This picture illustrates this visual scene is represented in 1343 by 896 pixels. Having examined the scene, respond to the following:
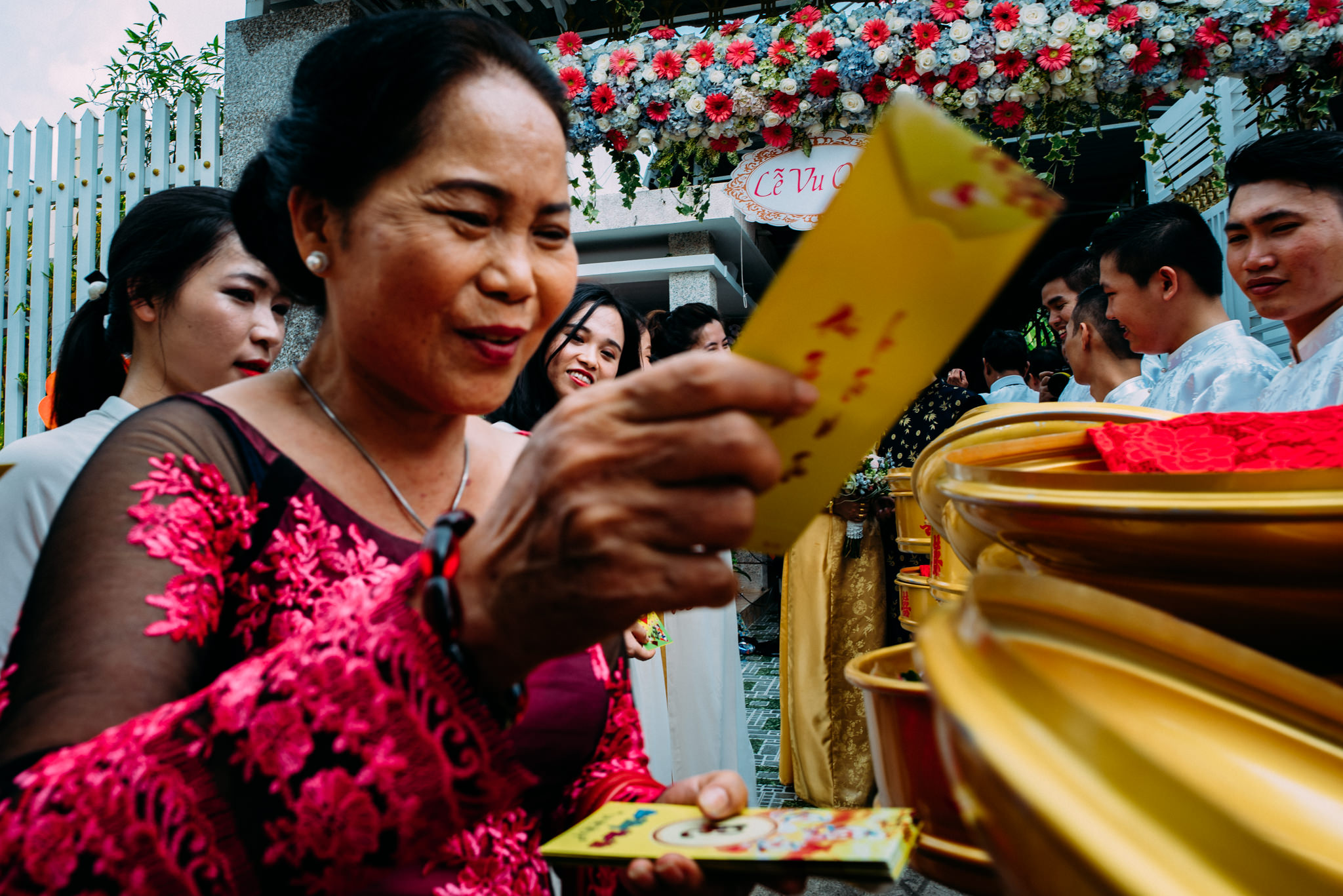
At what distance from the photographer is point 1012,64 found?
3.83 metres

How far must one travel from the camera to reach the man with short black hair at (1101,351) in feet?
13.4

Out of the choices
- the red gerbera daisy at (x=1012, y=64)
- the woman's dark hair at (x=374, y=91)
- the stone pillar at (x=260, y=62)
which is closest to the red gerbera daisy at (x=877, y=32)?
the red gerbera daisy at (x=1012, y=64)

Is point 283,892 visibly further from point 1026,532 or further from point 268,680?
point 1026,532

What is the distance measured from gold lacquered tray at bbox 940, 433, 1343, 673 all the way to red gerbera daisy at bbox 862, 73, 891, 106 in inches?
159

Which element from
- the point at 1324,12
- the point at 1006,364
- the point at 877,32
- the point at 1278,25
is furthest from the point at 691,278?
the point at 1324,12

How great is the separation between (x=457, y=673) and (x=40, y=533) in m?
1.47

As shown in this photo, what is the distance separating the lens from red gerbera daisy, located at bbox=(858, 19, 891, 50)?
3891mm

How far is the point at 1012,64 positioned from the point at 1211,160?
6.92ft

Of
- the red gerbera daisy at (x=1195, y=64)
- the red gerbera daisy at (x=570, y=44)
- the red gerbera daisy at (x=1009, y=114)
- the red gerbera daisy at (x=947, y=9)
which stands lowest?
the red gerbera daisy at (x=1009, y=114)

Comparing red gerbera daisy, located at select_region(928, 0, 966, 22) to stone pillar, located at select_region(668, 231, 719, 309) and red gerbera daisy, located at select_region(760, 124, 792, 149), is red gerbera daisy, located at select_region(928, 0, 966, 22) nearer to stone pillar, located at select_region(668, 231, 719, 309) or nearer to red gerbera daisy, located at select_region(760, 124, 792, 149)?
red gerbera daisy, located at select_region(760, 124, 792, 149)

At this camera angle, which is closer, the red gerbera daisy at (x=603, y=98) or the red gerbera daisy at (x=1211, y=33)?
the red gerbera daisy at (x=1211, y=33)

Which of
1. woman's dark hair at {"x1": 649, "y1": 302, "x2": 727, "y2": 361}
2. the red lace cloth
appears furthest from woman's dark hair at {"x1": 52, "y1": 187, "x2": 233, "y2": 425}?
woman's dark hair at {"x1": 649, "y1": 302, "x2": 727, "y2": 361}

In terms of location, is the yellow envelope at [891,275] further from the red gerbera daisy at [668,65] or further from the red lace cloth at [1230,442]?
the red gerbera daisy at [668,65]

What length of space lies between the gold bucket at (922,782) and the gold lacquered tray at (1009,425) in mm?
156
